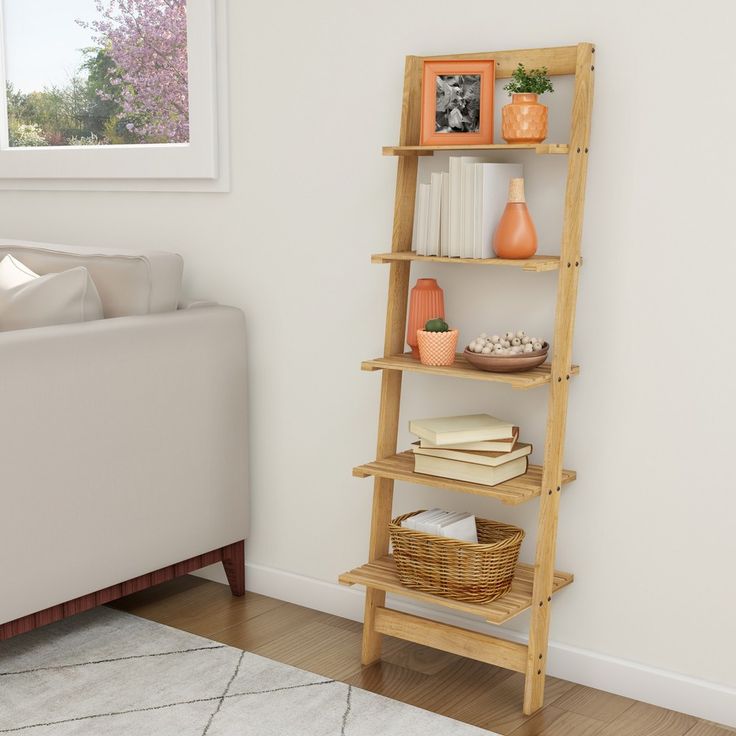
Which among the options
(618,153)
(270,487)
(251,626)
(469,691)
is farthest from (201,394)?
(618,153)

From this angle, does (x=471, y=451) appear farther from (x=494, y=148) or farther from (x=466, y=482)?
(x=494, y=148)

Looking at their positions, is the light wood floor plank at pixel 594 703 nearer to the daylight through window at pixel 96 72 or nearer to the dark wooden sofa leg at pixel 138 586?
the dark wooden sofa leg at pixel 138 586

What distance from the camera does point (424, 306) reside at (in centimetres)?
220

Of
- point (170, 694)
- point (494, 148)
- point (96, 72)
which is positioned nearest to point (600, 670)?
point (170, 694)

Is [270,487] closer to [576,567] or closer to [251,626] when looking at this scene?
[251,626]

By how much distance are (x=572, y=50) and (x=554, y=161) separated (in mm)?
227

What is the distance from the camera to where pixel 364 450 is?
2.49 meters

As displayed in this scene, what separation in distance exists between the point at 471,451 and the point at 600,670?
1.90ft

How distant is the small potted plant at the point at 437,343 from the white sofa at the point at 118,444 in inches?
25.8

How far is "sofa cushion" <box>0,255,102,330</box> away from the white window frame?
0.54 metres

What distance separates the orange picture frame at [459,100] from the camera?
205cm

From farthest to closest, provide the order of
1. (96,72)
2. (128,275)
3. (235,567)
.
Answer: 1. (96,72)
2. (235,567)
3. (128,275)

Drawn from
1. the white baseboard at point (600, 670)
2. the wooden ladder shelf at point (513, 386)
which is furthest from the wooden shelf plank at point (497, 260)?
the white baseboard at point (600, 670)

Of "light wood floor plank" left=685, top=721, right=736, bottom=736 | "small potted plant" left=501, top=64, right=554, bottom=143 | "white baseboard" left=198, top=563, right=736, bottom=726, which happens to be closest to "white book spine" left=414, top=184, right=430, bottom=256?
"small potted plant" left=501, top=64, right=554, bottom=143
